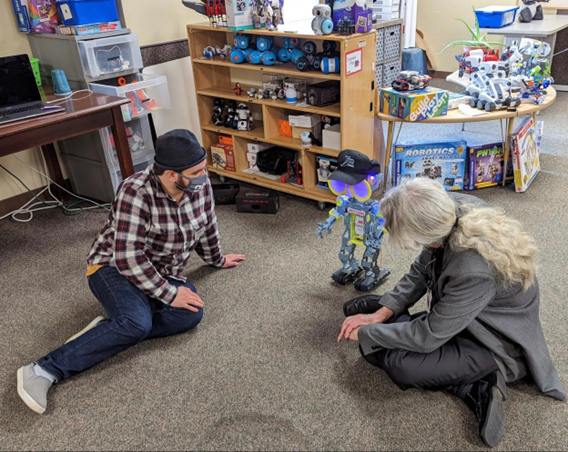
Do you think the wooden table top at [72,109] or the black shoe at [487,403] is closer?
the black shoe at [487,403]

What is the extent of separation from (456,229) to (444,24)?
14.6 ft

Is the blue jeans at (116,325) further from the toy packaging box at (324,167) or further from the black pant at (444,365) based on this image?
the toy packaging box at (324,167)

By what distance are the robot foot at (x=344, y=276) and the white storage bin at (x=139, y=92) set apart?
1574 millimetres

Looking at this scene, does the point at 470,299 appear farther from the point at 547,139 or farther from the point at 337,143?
the point at 547,139

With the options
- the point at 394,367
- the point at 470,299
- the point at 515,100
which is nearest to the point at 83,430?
the point at 394,367

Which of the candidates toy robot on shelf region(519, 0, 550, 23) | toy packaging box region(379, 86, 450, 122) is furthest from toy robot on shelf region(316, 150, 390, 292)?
toy robot on shelf region(519, 0, 550, 23)

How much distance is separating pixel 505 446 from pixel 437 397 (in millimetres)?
249

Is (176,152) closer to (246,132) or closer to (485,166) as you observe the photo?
(246,132)

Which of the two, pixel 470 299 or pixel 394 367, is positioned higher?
pixel 470 299

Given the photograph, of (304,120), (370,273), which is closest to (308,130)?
(304,120)

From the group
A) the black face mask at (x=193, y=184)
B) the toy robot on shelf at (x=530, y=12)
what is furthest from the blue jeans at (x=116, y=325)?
the toy robot on shelf at (x=530, y=12)

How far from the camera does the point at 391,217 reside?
151cm

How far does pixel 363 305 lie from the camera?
78.7 inches

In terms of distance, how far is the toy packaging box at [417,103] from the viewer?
2820 mm
